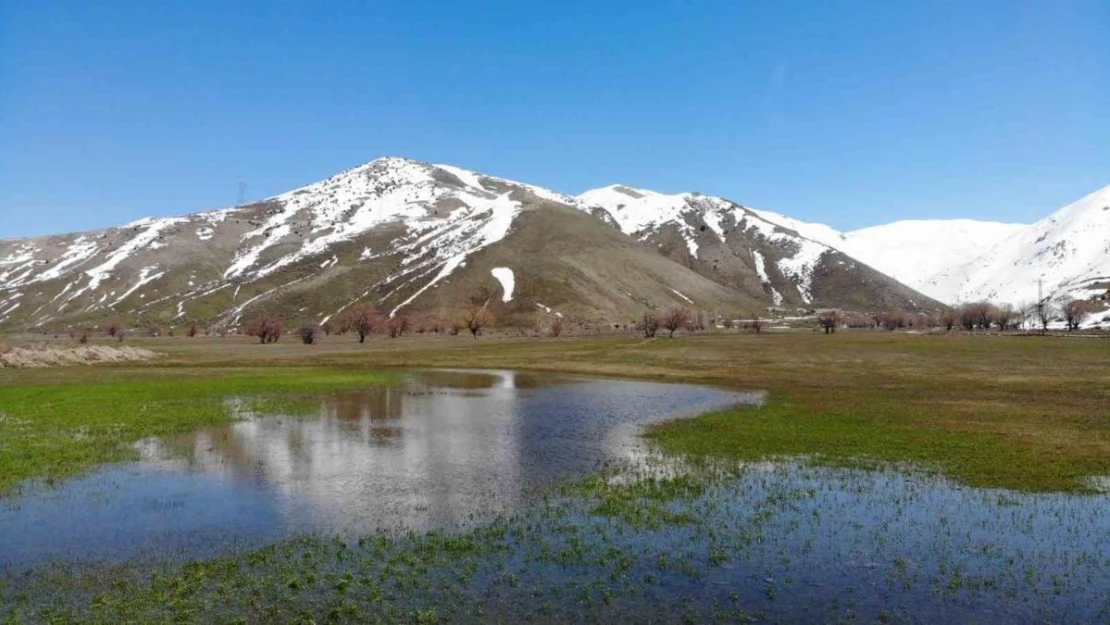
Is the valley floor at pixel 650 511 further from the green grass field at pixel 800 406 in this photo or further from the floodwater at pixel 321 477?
the floodwater at pixel 321 477

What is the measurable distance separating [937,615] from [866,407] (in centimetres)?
3490

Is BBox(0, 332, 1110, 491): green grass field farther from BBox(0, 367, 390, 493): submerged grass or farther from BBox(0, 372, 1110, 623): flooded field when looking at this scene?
BBox(0, 372, 1110, 623): flooded field

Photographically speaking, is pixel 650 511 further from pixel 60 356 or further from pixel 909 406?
pixel 60 356

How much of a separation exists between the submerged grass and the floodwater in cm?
239

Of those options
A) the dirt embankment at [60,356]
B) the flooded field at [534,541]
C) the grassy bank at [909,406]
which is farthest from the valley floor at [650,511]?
the dirt embankment at [60,356]

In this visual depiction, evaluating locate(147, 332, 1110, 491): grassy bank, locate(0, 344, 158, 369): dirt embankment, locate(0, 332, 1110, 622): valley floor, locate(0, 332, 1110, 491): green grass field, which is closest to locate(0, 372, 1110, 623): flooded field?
locate(0, 332, 1110, 622): valley floor

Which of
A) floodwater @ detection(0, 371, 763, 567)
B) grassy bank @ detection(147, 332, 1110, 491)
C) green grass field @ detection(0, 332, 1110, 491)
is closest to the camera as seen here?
floodwater @ detection(0, 371, 763, 567)

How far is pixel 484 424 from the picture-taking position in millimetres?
43812

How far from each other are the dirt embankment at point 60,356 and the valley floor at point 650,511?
90.8 ft

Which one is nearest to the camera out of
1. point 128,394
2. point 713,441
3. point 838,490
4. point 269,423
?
point 838,490

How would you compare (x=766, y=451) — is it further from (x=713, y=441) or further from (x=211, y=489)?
(x=211, y=489)

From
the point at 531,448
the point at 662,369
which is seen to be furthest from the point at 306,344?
the point at 531,448

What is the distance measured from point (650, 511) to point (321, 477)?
15.1 metres

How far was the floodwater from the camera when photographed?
2189 cm
